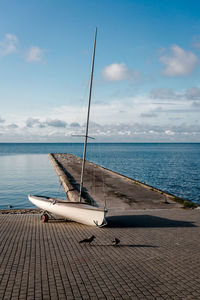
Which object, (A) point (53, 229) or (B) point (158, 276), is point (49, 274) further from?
(A) point (53, 229)

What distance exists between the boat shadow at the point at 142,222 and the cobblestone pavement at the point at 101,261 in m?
0.06

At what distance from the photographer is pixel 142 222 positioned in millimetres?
16531

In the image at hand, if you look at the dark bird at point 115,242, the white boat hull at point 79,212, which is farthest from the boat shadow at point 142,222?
the dark bird at point 115,242

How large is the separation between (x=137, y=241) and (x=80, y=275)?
14.4 feet

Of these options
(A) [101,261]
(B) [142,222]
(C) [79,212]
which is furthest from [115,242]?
(B) [142,222]

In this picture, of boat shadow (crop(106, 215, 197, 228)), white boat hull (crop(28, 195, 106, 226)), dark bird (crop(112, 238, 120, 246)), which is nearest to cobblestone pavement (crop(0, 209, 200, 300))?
boat shadow (crop(106, 215, 197, 228))

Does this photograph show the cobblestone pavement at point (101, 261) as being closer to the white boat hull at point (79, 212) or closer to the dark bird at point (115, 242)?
the dark bird at point (115, 242)

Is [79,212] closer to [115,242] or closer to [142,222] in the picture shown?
[142,222]

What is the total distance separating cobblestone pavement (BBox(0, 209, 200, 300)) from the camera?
8219 mm

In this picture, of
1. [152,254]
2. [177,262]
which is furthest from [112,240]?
[177,262]

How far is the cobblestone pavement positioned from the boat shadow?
0.18ft

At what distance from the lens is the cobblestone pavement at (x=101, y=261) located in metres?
8.22

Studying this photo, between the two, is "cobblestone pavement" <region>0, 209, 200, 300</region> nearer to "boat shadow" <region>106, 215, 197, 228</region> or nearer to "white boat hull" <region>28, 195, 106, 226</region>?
"boat shadow" <region>106, 215, 197, 228</region>

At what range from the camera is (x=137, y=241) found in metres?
12.9
